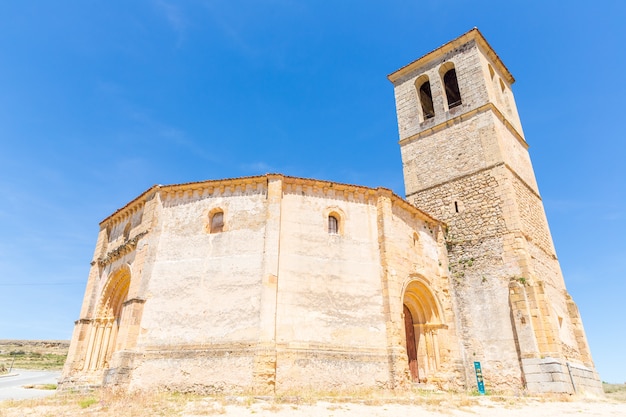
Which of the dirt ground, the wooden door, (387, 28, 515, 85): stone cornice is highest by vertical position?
(387, 28, 515, 85): stone cornice

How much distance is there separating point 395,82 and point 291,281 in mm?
16103

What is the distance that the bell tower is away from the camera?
48.4 ft

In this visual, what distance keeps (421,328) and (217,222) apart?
9.15m

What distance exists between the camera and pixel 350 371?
42.0ft

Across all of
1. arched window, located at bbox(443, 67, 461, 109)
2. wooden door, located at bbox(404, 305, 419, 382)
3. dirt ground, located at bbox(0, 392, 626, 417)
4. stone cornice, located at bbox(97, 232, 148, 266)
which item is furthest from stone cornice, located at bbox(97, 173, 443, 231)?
arched window, located at bbox(443, 67, 461, 109)

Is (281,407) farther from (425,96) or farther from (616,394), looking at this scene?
(616,394)

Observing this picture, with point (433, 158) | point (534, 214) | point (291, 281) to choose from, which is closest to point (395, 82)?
point (433, 158)

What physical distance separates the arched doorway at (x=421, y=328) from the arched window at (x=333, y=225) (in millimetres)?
3555

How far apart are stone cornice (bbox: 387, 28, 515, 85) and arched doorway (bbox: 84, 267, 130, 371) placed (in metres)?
18.6

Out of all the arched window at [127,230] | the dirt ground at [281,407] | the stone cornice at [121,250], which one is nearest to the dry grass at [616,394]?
the dirt ground at [281,407]

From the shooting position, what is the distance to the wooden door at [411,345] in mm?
16062

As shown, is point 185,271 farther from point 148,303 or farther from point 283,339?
point 283,339

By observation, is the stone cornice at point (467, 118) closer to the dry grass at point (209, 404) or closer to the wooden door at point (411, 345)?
the wooden door at point (411, 345)

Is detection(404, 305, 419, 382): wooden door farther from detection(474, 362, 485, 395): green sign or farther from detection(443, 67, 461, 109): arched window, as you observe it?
detection(443, 67, 461, 109): arched window
